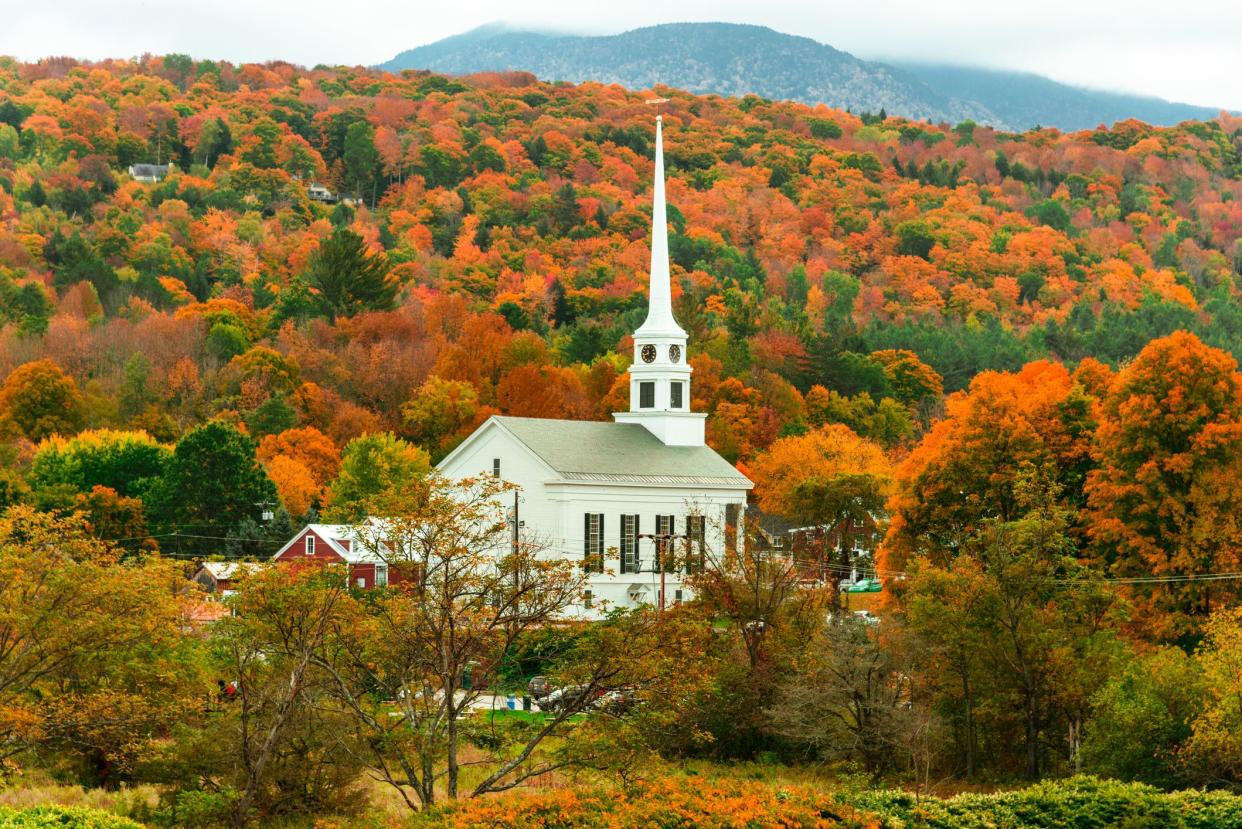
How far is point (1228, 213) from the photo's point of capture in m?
197

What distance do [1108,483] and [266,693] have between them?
25609 millimetres

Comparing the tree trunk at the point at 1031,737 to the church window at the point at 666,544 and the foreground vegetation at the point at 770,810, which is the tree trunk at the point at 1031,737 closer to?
the foreground vegetation at the point at 770,810

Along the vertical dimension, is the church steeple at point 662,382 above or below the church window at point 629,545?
above

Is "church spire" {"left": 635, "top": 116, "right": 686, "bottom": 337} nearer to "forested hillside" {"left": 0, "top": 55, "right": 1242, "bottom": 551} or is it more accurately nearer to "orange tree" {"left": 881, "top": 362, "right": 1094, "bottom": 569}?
"forested hillside" {"left": 0, "top": 55, "right": 1242, "bottom": 551}

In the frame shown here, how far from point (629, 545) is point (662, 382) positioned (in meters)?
7.58

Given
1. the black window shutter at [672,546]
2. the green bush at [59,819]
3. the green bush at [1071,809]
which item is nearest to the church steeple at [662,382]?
the black window shutter at [672,546]

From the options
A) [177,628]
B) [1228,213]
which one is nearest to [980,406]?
[177,628]

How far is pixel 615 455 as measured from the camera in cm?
7112

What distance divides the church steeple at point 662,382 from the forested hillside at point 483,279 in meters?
12.6

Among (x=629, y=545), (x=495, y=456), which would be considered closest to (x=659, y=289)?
(x=495, y=456)

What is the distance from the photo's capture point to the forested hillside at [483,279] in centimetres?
9350

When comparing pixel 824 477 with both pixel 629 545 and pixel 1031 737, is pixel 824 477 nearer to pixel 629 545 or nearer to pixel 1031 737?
pixel 629 545

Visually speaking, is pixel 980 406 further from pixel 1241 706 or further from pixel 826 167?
pixel 826 167

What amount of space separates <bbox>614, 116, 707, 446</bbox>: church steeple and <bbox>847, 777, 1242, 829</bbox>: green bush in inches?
1511
